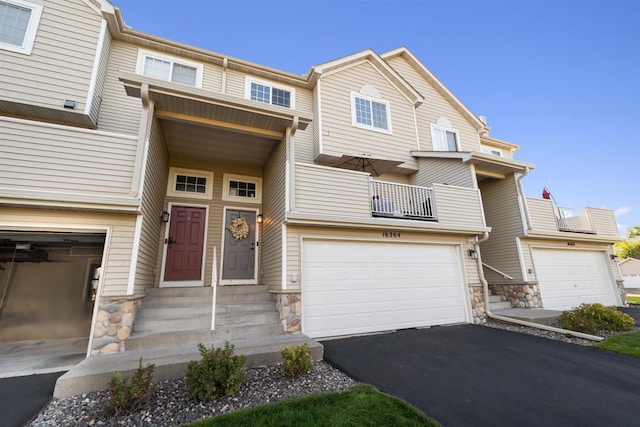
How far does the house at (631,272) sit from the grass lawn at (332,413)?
31340 mm

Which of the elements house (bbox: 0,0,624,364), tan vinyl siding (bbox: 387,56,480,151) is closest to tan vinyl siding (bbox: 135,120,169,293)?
house (bbox: 0,0,624,364)

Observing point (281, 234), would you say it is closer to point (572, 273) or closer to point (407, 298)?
point (407, 298)

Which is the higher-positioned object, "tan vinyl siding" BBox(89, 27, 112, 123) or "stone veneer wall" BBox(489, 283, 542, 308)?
"tan vinyl siding" BBox(89, 27, 112, 123)

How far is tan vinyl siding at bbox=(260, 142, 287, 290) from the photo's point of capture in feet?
18.9

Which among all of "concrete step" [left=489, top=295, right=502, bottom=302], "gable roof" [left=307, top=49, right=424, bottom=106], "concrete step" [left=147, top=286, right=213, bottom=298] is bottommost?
"concrete step" [left=489, top=295, right=502, bottom=302]

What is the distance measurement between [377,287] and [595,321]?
505cm

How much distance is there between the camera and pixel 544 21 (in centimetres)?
1217

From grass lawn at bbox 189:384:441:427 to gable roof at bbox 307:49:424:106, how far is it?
787 centimetres

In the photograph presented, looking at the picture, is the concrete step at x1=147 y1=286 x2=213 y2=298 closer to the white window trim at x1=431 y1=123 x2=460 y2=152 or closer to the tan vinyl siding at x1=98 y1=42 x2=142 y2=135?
the tan vinyl siding at x1=98 y1=42 x2=142 y2=135

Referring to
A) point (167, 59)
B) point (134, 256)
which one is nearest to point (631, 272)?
point (134, 256)

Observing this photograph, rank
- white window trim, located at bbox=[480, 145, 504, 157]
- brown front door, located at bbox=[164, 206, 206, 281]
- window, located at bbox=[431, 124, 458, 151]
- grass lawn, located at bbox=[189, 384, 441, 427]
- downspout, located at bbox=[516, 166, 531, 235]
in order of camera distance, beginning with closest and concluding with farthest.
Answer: grass lawn, located at bbox=[189, 384, 441, 427] < brown front door, located at bbox=[164, 206, 206, 281] < downspout, located at bbox=[516, 166, 531, 235] < window, located at bbox=[431, 124, 458, 151] < white window trim, located at bbox=[480, 145, 504, 157]

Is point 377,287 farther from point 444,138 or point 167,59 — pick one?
point 167,59

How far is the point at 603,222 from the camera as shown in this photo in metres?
9.86

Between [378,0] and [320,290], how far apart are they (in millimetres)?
14583
